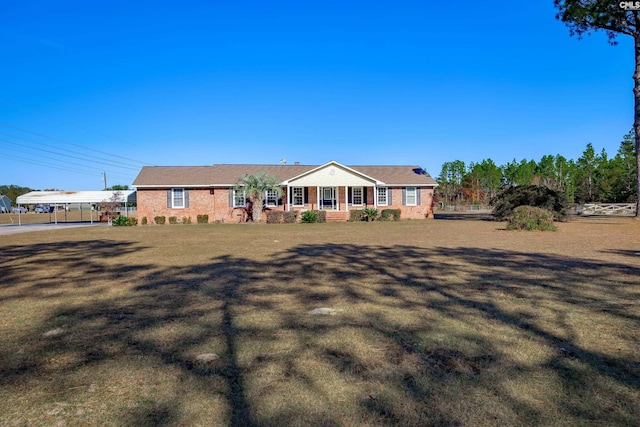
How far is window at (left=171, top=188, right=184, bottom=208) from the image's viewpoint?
30.0 metres

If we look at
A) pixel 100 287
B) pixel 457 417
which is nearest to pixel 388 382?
pixel 457 417

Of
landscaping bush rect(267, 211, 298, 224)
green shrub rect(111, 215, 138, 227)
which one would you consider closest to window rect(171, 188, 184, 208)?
green shrub rect(111, 215, 138, 227)

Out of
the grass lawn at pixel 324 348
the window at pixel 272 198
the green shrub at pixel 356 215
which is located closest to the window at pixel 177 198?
the window at pixel 272 198

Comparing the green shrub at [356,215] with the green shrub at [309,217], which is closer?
the green shrub at [309,217]

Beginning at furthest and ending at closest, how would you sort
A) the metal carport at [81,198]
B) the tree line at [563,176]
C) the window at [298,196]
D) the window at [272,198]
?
the tree line at [563,176] < the metal carport at [81,198] < the window at [298,196] < the window at [272,198]

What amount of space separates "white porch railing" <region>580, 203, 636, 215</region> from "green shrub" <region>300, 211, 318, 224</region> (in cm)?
2493

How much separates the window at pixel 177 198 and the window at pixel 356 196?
12.9 metres

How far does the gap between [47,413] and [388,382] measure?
7.75ft

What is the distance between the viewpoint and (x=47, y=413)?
2723 mm

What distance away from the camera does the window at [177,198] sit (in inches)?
1182

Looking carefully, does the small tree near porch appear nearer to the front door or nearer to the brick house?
the brick house

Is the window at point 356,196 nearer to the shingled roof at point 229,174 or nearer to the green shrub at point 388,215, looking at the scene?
the shingled roof at point 229,174

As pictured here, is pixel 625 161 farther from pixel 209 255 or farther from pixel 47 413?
pixel 47 413

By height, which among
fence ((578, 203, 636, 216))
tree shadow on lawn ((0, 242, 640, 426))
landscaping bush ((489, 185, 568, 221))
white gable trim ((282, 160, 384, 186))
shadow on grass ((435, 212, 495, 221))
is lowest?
tree shadow on lawn ((0, 242, 640, 426))
